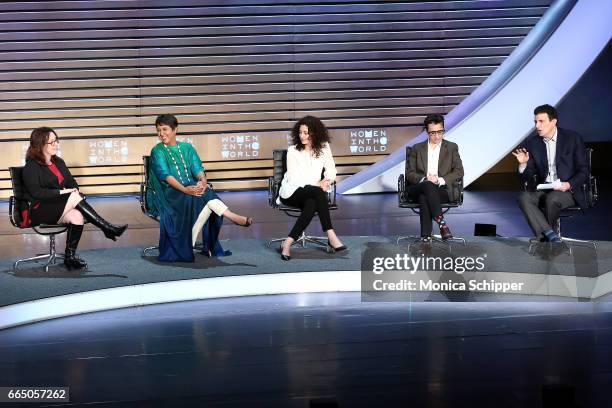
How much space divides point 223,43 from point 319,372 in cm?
789

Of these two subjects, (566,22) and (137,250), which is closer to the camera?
(137,250)

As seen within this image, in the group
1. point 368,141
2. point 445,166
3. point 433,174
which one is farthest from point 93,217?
point 368,141

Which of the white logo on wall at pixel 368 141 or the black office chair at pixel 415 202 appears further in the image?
the white logo on wall at pixel 368 141

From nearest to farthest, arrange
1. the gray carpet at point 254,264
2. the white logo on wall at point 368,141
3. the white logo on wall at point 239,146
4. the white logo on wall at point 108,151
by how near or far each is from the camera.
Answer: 1. the gray carpet at point 254,264
2. the white logo on wall at point 108,151
3. the white logo on wall at point 239,146
4. the white logo on wall at point 368,141

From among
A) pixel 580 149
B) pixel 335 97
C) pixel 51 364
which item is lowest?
pixel 51 364

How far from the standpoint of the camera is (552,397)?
3037 mm

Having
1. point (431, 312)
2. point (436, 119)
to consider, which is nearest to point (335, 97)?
point (436, 119)

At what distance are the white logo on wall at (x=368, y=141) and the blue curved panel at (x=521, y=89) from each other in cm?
33

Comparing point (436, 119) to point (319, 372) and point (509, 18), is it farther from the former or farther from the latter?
point (509, 18)

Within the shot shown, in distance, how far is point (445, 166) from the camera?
712 cm

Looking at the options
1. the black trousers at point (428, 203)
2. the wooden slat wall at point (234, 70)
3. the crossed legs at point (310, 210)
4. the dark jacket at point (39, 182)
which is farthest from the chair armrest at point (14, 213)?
the wooden slat wall at point (234, 70)

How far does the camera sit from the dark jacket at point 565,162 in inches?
262

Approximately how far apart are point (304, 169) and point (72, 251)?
1769mm

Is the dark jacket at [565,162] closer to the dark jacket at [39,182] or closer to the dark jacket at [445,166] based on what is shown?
the dark jacket at [445,166]
